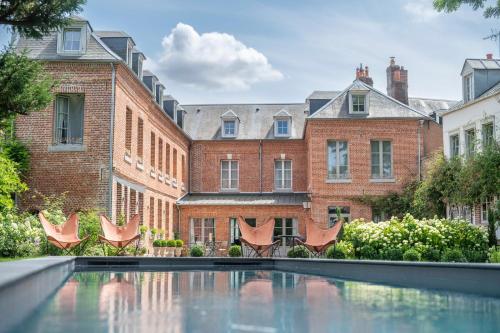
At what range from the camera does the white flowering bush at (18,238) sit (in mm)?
13062

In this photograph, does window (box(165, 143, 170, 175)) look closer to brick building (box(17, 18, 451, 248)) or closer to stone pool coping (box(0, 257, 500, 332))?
brick building (box(17, 18, 451, 248))

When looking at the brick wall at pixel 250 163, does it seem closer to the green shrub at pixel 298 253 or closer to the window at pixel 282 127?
the window at pixel 282 127

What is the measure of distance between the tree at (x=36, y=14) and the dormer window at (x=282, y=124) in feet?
68.4

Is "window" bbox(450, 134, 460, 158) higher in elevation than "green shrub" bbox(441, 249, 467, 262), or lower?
higher

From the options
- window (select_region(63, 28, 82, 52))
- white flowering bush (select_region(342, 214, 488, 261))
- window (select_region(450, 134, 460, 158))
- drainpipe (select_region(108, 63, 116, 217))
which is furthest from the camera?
window (select_region(450, 134, 460, 158))

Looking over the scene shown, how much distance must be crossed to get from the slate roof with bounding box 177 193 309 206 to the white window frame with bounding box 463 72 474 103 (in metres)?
8.34

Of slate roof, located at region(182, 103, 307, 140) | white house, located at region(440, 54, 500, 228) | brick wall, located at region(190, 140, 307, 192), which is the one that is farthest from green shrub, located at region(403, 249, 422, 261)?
slate roof, located at region(182, 103, 307, 140)

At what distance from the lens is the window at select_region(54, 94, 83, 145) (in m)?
17.3

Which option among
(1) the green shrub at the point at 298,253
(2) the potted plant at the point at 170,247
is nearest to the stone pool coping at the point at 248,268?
(1) the green shrub at the point at 298,253

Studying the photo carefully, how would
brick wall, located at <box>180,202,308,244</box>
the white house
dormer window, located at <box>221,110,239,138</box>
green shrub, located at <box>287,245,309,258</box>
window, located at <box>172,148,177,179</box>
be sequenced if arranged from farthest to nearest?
dormer window, located at <box>221,110,239,138</box> < window, located at <box>172,148,177,179</box> < brick wall, located at <box>180,202,308,244</box> < the white house < green shrub, located at <box>287,245,309,258</box>

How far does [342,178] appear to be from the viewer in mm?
24672

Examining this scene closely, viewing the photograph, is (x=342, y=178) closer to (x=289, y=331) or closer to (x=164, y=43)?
(x=164, y=43)

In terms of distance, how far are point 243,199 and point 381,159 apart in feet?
21.4

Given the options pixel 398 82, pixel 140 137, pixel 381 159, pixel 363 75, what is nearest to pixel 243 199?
pixel 381 159
